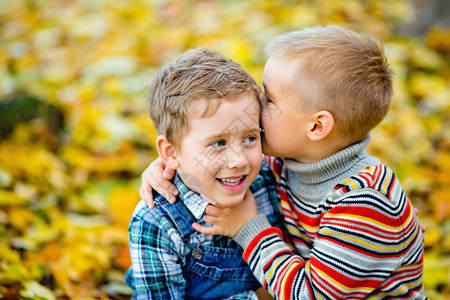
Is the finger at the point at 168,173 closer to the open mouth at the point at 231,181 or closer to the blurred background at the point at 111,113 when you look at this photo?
the open mouth at the point at 231,181

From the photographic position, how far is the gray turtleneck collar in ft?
5.33

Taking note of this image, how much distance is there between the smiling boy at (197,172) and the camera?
1.51 m

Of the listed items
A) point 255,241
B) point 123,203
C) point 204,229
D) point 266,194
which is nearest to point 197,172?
point 204,229

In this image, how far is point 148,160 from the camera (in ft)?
10.7

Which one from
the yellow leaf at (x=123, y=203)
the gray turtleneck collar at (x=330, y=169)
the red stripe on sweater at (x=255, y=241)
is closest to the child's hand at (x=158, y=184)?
the red stripe on sweater at (x=255, y=241)

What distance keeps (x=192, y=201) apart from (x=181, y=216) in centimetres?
7

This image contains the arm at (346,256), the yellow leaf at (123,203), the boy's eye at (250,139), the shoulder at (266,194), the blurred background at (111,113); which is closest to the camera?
the arm at (346,256)

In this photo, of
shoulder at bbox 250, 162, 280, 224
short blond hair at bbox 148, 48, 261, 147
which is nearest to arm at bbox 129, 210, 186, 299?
short blond hair at bbox 148, 48, 261, 147

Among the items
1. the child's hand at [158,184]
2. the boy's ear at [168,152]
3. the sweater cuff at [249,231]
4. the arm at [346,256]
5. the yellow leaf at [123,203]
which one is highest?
the yellow leaf at [123,203]

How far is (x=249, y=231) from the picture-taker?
1676 mm

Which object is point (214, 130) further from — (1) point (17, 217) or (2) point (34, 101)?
(2) point (34, 101)

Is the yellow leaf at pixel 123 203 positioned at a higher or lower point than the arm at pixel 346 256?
higher

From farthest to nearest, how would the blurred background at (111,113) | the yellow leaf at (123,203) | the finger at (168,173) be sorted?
1. the yellow leaf at (123,203)
2. the blurred background at (111,113)
3. the finger at (168,173)

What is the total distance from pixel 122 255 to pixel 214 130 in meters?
1.27
